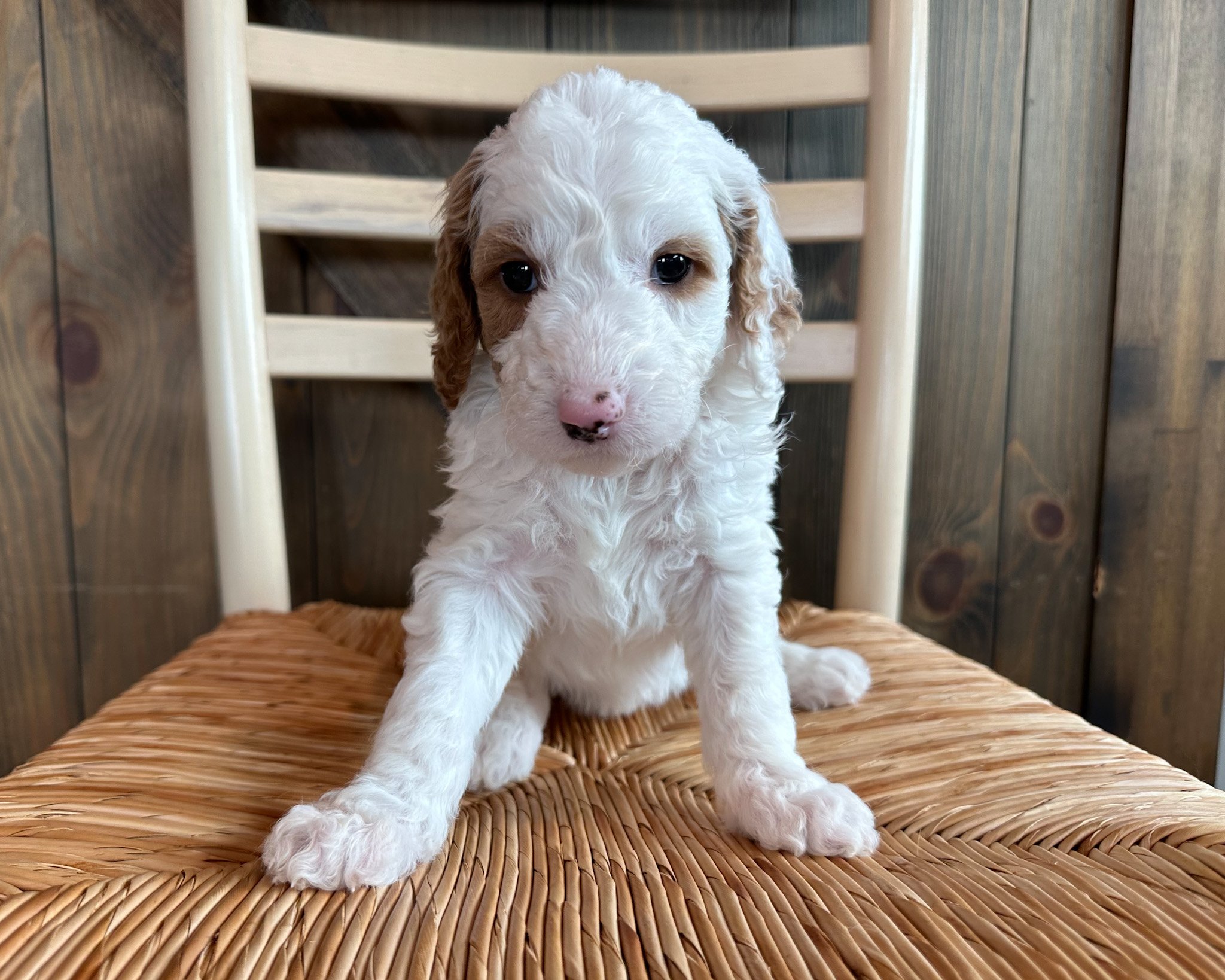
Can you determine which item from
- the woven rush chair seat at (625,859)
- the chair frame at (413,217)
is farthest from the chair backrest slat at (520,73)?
the woven rush chair seat at (625,859)

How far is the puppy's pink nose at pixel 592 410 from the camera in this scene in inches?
24.4

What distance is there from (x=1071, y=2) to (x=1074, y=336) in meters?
0.52

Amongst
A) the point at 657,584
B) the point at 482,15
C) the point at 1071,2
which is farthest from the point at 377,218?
the point at 1071,2

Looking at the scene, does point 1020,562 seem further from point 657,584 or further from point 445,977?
point 445,977

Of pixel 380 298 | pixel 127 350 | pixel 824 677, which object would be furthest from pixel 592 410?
pixel 127 350

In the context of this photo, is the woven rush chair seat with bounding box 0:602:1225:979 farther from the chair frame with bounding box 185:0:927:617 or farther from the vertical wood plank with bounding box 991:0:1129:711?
the vertical wood plank with bounding box 991:0:1129:711

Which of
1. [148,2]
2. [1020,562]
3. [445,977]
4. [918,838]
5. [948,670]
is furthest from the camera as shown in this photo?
[1020,562]

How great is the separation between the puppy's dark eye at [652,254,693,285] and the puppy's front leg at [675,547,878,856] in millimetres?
266

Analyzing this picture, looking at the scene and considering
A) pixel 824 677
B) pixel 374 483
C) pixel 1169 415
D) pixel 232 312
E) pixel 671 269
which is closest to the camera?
pixel 671 269

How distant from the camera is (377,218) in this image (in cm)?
118

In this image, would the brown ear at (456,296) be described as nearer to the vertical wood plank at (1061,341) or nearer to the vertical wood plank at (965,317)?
the vertical wood plank at (965,317)

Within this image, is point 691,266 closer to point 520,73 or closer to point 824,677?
point 824,677

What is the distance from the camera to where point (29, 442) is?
55.5 inches

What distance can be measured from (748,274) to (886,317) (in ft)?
1.42
